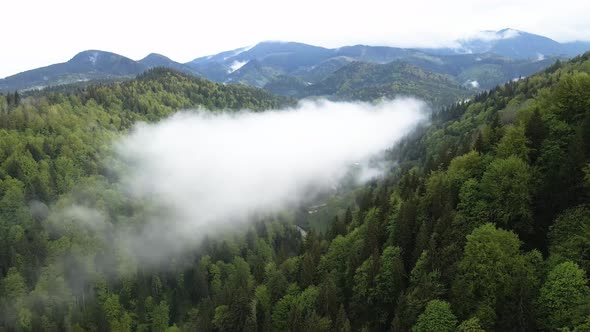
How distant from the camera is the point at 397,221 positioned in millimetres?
81688

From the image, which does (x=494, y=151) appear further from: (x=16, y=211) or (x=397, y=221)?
(x=16, y=211)

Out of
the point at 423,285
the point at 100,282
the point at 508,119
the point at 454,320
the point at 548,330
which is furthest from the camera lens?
the point at 100,282

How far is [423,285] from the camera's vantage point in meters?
64.2

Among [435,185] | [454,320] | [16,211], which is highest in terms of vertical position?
[435,185]

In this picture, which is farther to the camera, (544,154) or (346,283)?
(346,283)

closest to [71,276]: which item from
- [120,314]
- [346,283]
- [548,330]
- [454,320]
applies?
[120,314]

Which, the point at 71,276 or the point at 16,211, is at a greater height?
the point at 16,211

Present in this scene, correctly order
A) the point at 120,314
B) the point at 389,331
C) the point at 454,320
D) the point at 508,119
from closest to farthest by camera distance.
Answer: the point at 454,320 → the point at 389,331 → the point at 508,119 → the point at 120,314

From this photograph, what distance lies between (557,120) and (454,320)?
1610 inches

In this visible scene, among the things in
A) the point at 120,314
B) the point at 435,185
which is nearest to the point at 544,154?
the point at 435,185

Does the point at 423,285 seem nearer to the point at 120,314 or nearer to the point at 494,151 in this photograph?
the point at 494,151

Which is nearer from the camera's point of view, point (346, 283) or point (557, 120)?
point (557, 120)

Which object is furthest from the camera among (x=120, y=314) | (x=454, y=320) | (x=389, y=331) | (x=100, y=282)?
(x=100, y=282)

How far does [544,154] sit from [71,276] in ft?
596
